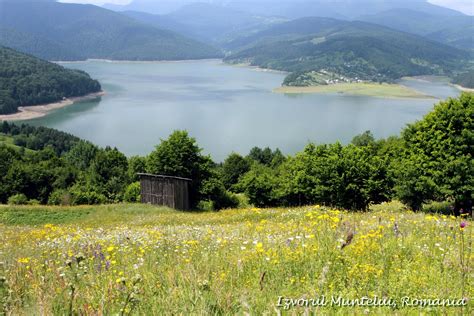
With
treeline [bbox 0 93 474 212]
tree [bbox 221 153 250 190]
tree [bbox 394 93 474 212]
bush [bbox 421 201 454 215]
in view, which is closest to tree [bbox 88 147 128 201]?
treeline [bbox 0 93 474 212]

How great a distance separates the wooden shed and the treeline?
15.7ft

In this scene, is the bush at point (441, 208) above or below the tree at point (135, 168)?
above

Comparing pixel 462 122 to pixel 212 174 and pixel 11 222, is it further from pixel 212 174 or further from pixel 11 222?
pixel 11 222

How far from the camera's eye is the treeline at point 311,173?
22641 millimetres

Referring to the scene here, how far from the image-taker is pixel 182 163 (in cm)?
4316

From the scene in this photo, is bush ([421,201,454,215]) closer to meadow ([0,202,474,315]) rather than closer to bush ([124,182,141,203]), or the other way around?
meadow ([0,202,474,315])

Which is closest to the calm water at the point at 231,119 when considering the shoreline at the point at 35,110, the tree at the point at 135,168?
the shoreline at the point at 35,110

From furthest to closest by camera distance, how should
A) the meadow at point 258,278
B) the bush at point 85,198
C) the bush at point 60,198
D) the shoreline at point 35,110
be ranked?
the shoreline at point 35,110, the bush at point 85,198, the bush at point 60,198, the meadow at point 258,278

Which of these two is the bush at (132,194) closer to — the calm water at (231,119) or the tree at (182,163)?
the tree at (182,163)

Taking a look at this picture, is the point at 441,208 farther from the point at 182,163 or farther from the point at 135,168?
the point at 135,168

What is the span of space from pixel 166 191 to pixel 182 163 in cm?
635

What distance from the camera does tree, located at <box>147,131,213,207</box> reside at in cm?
4294

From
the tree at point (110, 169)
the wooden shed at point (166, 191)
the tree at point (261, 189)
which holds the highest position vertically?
the wooden shed at point (166, 191)

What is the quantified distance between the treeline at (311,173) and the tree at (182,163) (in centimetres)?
10
